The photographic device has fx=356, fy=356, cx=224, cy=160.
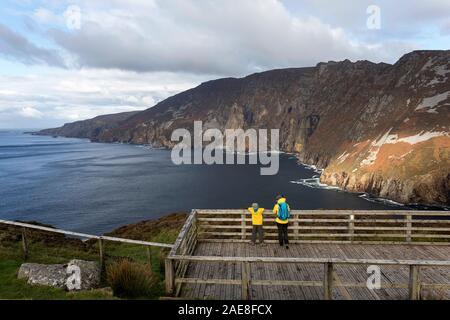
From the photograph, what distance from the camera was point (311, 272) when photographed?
1127cm

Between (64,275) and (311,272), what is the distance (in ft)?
24.0

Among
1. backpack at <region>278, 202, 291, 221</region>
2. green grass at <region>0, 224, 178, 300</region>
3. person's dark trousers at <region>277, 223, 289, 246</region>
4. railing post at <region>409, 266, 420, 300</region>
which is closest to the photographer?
railing post at <region>409, 266, 420, 300</region>

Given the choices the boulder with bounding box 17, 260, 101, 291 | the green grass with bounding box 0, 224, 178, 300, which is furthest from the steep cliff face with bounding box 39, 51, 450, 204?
the boulder with bounding box 17, 260, 101, 291

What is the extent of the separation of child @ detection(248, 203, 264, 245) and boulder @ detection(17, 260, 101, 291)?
5.79 m

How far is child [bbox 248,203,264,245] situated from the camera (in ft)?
43.9

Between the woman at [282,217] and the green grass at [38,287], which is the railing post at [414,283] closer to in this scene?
the woman at [282,217]

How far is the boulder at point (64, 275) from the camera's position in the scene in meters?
9.45

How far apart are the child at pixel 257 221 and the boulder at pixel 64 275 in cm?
579

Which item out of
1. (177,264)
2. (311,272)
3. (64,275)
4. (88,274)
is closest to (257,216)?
(311,272)

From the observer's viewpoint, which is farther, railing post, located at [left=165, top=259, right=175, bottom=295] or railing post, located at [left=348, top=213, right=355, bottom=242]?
railing post, located at [left=348, top=213, right=355, bottom=242]

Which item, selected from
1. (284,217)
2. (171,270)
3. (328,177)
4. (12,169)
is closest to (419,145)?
(328,177)

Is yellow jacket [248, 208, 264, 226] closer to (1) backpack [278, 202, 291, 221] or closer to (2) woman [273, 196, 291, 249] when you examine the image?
(2) woman [273, 196, 291, 249]

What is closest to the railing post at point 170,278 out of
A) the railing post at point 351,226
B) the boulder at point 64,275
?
A: the boulder at point 64,275
